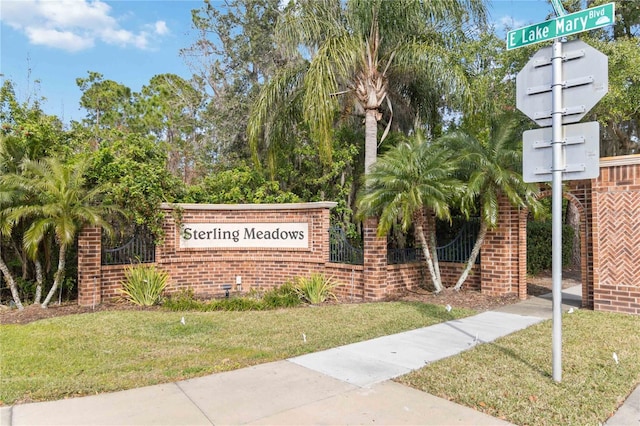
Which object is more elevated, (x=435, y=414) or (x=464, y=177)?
(x=464, y=177)

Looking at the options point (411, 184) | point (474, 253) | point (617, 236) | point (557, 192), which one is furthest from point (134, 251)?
point (617, 236)

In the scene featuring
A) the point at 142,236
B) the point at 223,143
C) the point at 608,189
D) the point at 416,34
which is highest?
the point at 416,34

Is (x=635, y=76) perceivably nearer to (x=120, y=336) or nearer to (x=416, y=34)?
(x=416, y=34)

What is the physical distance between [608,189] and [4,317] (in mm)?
11676

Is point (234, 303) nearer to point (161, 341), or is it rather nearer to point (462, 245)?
point (161, 341)

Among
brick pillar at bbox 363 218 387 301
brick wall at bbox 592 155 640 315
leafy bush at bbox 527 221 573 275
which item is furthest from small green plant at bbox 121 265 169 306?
leafy bush at bbox 527 221 573 275

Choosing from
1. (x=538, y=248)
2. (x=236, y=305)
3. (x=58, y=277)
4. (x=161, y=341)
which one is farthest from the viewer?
(x=538, y=248)

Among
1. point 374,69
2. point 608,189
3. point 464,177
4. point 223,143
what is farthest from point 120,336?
point 223,143

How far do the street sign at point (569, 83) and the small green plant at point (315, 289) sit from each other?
240 inches

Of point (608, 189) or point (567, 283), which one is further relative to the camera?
point (567, 283)

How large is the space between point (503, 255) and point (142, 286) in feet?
26.2

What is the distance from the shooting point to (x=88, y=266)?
9.31 meters

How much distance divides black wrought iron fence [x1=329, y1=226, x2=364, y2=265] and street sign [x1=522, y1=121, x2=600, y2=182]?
5980 millimetres

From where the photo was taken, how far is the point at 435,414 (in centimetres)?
397
